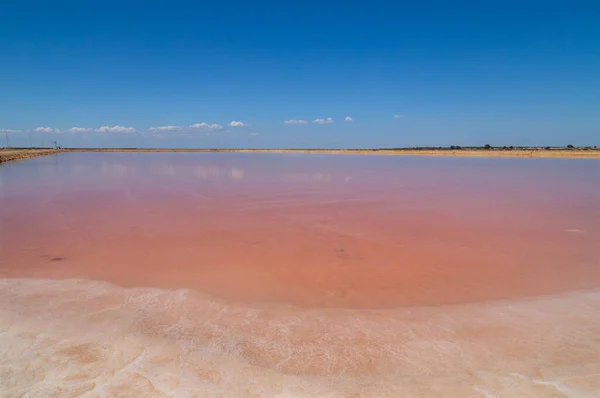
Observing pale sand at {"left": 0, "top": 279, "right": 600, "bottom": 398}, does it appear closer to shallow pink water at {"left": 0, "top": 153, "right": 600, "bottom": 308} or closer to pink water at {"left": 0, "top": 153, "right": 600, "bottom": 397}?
pink water at {"left": 0, "top": 153, "right": 600, "bottom": 397}

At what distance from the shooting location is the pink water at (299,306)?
8.70 feet

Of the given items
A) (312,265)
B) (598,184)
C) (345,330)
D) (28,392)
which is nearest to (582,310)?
(345,330)

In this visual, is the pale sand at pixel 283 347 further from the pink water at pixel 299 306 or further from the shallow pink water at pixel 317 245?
the shallow pink water at pixel 317 245

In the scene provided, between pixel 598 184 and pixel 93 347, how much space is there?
18494 millimetres

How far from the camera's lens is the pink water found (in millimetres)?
2652

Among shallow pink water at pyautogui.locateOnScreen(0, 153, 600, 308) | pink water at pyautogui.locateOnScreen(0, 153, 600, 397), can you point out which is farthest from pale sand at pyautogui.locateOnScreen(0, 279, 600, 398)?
shallow pink water at pyautogui.locateOnScreen(0, 153, 600, 308)

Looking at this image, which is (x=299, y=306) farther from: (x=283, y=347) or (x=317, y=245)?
(x=317, y=245)

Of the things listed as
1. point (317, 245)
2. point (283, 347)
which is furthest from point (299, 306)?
point (317, 245)

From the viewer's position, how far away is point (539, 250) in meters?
5.75

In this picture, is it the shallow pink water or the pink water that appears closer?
the pink water

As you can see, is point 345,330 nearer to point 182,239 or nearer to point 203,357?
point 203,357

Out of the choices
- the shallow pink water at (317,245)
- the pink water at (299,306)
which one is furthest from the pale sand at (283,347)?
the shallow pink water at (317,245)

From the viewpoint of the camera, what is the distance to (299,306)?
3.85 m

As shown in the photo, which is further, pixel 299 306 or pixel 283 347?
pixel 299 306
